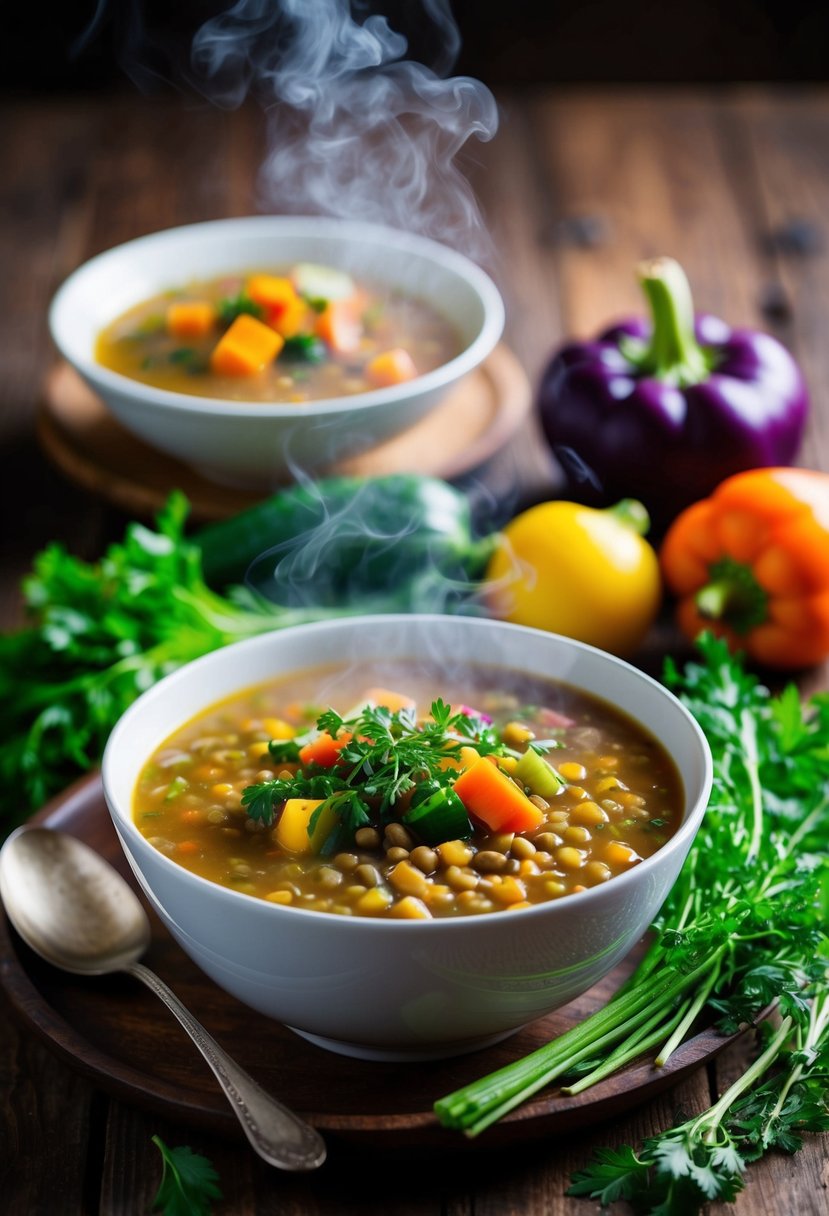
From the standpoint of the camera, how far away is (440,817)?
2213mm

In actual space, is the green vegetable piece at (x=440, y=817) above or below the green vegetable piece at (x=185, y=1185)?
above

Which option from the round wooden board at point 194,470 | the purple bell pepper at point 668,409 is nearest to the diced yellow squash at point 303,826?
the round wooden board at point 194,470

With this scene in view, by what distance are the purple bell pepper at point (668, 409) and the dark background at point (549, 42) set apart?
135 inches

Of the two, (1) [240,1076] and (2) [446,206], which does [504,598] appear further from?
(2) [446,206]

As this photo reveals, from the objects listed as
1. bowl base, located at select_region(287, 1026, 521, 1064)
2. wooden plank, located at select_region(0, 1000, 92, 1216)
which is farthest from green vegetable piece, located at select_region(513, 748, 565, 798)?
wooden plank, located at select_region(0, 1000, 92, 1216)

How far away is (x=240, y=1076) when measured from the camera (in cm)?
210

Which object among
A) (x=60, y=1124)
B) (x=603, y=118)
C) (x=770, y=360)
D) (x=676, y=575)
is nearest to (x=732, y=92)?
(x=603, y=118)

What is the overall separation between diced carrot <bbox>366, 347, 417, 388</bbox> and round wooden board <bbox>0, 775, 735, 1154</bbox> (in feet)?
6.14

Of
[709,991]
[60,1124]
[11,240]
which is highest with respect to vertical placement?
[709,991]

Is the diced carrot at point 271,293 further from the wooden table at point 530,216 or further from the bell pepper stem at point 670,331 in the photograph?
the bell pepper stem at point 670,331

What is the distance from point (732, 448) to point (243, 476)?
1310 millimetres

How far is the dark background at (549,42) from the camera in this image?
694 centimetres

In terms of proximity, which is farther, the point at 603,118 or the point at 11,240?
the point at 603,118

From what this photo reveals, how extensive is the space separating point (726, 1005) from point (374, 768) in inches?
26.1
